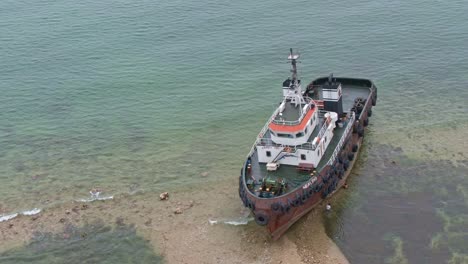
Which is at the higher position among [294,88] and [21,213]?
[294,88]

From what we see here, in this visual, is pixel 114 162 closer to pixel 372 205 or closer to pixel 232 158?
pixel 232 158

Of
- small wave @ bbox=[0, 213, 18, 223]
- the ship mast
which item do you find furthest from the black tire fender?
small wave @ bbox=[0, 213, 18, 223]

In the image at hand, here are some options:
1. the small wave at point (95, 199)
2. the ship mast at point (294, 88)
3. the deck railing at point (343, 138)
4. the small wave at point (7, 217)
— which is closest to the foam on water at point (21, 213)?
the small wave at point (7, 217)

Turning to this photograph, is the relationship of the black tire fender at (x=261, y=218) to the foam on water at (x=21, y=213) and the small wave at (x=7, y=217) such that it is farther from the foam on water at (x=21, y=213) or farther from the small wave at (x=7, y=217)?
the small wave at (x=7, y=217)

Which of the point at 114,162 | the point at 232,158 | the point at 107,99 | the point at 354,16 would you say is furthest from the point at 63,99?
the point at 354,16

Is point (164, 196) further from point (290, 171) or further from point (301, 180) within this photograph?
point (301, 180)

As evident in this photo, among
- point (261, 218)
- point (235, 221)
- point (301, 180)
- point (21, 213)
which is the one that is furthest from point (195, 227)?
point (21, 213)

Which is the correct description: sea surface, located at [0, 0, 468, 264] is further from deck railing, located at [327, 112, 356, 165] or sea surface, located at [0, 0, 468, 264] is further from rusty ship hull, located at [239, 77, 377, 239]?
deck railing, located at [327, 112, 356, 165]
